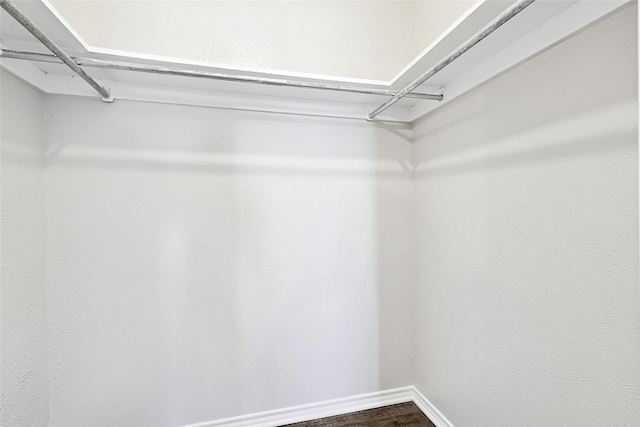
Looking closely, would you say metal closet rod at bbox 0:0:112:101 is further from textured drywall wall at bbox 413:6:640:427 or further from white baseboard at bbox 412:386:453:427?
white baseboard at bbox 412:386:453:427

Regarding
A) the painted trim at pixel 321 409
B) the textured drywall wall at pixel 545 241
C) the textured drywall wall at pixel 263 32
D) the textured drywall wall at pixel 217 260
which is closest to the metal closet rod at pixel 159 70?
the textured drywall wall at pixel 263 32

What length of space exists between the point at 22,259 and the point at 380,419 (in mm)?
1920

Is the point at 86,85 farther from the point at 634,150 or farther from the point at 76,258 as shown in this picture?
the point at 634,150

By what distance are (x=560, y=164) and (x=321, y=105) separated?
114 centimetres

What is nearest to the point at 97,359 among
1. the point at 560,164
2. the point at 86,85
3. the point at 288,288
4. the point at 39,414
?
the point at 39,414

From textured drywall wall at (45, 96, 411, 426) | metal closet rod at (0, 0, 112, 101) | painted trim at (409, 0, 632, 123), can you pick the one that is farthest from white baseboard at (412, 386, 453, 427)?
metal closet rod at (0, 0, 112, 101)

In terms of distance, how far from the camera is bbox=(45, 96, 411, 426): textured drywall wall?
1410 mm

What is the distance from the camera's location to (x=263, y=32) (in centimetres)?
161

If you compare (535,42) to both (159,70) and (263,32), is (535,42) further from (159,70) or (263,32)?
(159,70)

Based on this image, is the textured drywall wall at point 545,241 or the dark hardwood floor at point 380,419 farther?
the dark hardwood floor at point 380,419

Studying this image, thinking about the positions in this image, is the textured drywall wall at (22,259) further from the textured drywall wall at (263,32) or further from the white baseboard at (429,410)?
the white baseboard at (429,410)

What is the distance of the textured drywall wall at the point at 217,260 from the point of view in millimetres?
1410

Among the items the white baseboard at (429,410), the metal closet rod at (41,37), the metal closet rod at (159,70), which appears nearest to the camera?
the metal closet rod at (41,37)

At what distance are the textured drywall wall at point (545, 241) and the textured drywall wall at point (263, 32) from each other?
0.63 metres
